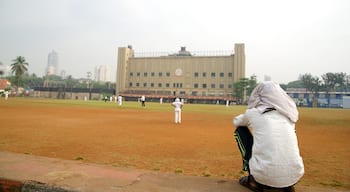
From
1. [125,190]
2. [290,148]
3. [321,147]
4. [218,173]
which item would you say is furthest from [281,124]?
[321,147]

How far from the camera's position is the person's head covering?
265 cm

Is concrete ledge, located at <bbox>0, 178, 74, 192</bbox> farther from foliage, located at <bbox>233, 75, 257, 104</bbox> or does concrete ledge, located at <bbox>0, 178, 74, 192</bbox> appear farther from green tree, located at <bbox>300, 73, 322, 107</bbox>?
green tree, located at <bbox>300, 73, 322, 107</bbox>

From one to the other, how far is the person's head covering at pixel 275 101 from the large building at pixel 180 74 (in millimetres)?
72790

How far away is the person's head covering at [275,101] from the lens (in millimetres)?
2646

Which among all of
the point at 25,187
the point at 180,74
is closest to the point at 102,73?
the point at 180,74

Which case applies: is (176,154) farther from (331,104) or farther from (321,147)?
(331,104)

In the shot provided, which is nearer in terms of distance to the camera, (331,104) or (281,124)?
(281,124)

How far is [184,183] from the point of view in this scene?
9.93ft

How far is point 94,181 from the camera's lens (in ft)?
9.64

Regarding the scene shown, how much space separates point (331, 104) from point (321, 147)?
292 ft

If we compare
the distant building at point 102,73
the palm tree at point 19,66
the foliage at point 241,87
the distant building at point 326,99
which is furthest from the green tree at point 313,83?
the distant building at point 102,73

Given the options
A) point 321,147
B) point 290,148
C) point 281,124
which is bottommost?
point 321,147

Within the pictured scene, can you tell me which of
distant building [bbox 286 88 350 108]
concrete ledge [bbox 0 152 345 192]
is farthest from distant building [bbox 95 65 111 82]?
concrete ledge [bbox 0 152 345 192]

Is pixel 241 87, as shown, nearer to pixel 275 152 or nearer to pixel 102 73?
pixel 275 152
